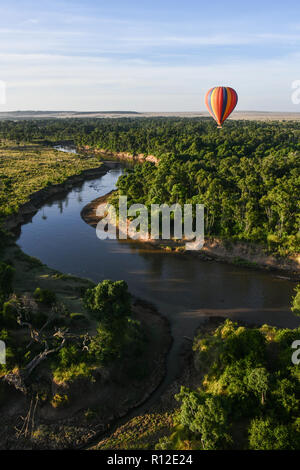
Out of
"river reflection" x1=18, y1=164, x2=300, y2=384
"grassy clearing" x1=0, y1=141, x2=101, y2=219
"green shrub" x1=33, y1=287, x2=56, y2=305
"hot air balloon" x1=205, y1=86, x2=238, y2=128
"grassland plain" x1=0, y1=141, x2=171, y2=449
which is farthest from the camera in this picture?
"grassy clearing" x1=0, y1=141, x2=101, y2=219

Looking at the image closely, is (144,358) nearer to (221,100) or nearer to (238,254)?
(238,254)

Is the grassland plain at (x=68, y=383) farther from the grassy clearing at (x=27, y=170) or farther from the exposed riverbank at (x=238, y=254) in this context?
the grassy clearing at (x=27, y=170)

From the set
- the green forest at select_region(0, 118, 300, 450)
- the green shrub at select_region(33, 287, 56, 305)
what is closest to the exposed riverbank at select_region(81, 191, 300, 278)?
the green forest at select_region(0, 118, 300, 450)

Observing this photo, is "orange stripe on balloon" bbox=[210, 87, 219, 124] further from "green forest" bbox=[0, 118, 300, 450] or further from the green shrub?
the green shrub

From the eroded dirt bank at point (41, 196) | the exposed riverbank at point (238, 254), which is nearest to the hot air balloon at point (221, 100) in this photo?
the exposed riverbank at point (238, 254)

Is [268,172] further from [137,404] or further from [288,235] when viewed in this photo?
[137,404]

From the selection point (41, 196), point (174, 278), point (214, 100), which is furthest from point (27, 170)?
point (174, 278)
